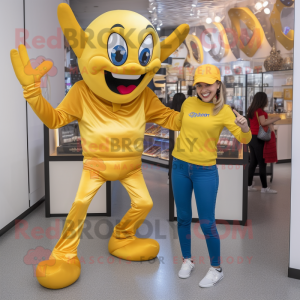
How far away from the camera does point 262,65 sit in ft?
29.4

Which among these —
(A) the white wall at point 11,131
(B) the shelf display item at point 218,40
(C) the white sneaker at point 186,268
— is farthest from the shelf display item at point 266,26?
(C) the white sneaker at point 186,268

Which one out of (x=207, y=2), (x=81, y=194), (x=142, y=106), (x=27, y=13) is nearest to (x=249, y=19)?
(x=207, y=2)

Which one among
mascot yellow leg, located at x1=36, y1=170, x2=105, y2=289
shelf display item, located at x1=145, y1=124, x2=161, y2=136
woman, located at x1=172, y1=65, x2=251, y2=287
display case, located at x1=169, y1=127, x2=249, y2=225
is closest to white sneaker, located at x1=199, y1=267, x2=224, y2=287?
woman, located at x1=172, y1=65, x2=251, y2=287

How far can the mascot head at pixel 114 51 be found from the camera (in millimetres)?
2566

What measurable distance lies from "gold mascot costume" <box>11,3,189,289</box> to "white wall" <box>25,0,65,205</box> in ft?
6.26

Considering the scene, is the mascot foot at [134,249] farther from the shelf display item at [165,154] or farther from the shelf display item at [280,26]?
the shelf display item at [280,26]

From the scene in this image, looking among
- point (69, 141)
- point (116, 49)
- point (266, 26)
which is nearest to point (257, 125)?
point (69, 141)

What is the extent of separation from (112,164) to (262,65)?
284 inches

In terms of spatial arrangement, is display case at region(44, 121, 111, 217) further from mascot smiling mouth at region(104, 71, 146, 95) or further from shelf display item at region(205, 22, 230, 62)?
shelf display item at region(205, 22, 230, 62)

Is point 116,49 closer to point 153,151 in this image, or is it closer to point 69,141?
point 69,141

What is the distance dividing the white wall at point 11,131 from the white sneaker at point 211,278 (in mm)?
2193

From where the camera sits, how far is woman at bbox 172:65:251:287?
8.45ft

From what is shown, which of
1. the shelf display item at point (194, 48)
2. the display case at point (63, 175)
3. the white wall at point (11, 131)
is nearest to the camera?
the white wall at point (11, 131)

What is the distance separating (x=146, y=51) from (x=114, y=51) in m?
0.25
